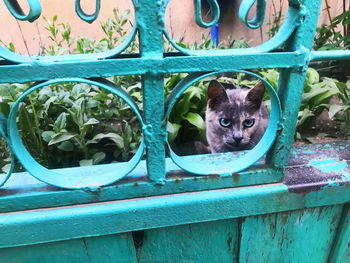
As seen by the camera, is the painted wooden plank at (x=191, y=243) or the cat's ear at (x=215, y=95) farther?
the cat's ear at (x=215, y=95)

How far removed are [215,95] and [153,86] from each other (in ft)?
2.50

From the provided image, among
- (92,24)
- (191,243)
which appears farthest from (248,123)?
(92,24)

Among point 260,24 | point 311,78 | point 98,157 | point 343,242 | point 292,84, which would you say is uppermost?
point 260,24

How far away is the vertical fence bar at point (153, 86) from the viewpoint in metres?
0.68

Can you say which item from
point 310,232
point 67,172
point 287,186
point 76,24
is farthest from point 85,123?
point 76,24

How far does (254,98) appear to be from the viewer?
57.7 inches

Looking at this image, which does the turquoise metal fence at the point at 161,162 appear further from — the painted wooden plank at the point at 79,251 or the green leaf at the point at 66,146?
the green leaf at the point at 66,146

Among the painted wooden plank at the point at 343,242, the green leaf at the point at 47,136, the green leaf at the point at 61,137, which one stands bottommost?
the painted wooden plank at the point at 343,242

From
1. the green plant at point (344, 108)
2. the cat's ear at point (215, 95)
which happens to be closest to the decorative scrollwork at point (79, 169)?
the cat's ear at point (215, 95)

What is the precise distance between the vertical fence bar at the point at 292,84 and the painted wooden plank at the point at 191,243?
0.30 m

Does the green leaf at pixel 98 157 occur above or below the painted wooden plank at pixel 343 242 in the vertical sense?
above

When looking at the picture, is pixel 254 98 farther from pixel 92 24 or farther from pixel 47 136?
pixel 92 24

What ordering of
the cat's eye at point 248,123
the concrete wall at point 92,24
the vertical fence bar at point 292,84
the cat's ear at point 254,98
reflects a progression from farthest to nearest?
the concrete wall at point 92,24 < the cat's eye at point 248,123 < the cat's ear at point 254,98 < the vertical fence bar at point 292,84

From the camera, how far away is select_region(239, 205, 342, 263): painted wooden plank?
3.40 ft
